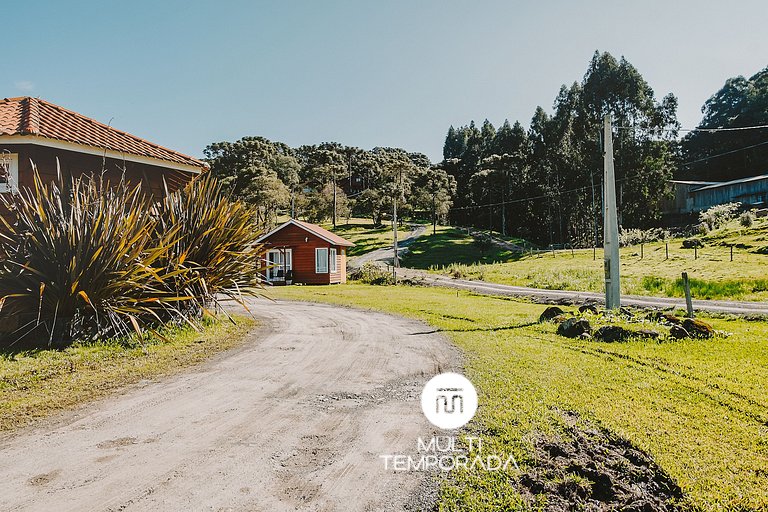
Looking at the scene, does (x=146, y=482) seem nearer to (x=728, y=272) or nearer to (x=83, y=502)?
(x=83, y=502)

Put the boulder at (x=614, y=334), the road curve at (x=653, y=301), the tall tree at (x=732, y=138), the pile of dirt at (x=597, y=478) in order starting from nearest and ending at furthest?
1. the pile of dirt at (x=597, y=478)
2. the boulder at (x=614, y=334)
3. the road curve at (x=653, y=301)
4. the tall tree at (x=732, y=138)

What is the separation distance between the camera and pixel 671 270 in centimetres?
2606

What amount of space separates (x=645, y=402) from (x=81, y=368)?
8.57 meters

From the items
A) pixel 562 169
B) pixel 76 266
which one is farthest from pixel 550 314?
pixel 562 169

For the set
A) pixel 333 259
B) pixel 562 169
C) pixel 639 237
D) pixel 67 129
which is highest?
pixel 562 169

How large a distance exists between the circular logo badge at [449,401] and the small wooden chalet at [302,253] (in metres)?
24.1

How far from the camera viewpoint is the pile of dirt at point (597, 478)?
3.47m

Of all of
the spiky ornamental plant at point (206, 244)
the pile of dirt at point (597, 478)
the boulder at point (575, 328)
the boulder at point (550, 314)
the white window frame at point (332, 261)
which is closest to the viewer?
the pile of dirt at point (597, 478)

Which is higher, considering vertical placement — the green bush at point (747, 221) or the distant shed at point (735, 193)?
the distant shed at point (735, 193)

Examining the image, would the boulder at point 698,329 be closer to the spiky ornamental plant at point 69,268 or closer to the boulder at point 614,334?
the boulder at point 614,334

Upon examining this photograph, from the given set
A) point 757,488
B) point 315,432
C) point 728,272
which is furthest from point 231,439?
point 728,272

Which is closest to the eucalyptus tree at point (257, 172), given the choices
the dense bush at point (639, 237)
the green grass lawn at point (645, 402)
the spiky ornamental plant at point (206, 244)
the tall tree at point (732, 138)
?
the spiky ornamental plant at point (206, 244)

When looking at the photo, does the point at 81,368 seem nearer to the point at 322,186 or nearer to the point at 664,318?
the point at 664,318

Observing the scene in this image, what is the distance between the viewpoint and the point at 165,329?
9.82 m
